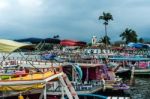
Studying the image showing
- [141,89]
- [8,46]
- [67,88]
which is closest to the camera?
[67,88]

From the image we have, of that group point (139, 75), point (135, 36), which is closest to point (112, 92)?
point (139, 75)

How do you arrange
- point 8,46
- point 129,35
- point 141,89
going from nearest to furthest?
1. point 8,46
2. point 141,89
3. point 129,35

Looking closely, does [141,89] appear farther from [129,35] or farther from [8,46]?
[129,35]

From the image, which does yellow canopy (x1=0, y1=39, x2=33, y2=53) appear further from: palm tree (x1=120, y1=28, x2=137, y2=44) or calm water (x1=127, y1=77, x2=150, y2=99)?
palm tree (x1=120, y1=28, x2=137, y2=44)

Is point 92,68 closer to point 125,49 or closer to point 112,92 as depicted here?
point 112,92

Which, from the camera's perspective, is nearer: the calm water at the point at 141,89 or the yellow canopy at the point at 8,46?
the yellow canopy at the point at 8,46

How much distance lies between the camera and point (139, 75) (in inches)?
2918

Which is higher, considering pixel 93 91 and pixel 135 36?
pixel 135 36

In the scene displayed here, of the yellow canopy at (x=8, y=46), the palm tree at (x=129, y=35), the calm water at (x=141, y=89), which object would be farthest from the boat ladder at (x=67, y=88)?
the palm tree at (x=129, y=35)

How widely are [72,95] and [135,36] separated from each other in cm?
14515

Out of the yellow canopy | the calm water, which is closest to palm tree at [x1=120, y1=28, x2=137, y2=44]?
the calm water

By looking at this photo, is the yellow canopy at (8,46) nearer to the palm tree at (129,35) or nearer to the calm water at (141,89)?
the calm water at (141,89)

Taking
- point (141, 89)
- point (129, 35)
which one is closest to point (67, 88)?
point (141, 89)

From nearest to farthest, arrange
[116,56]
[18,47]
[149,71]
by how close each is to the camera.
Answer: [18,47], [149,71], [116,56]
